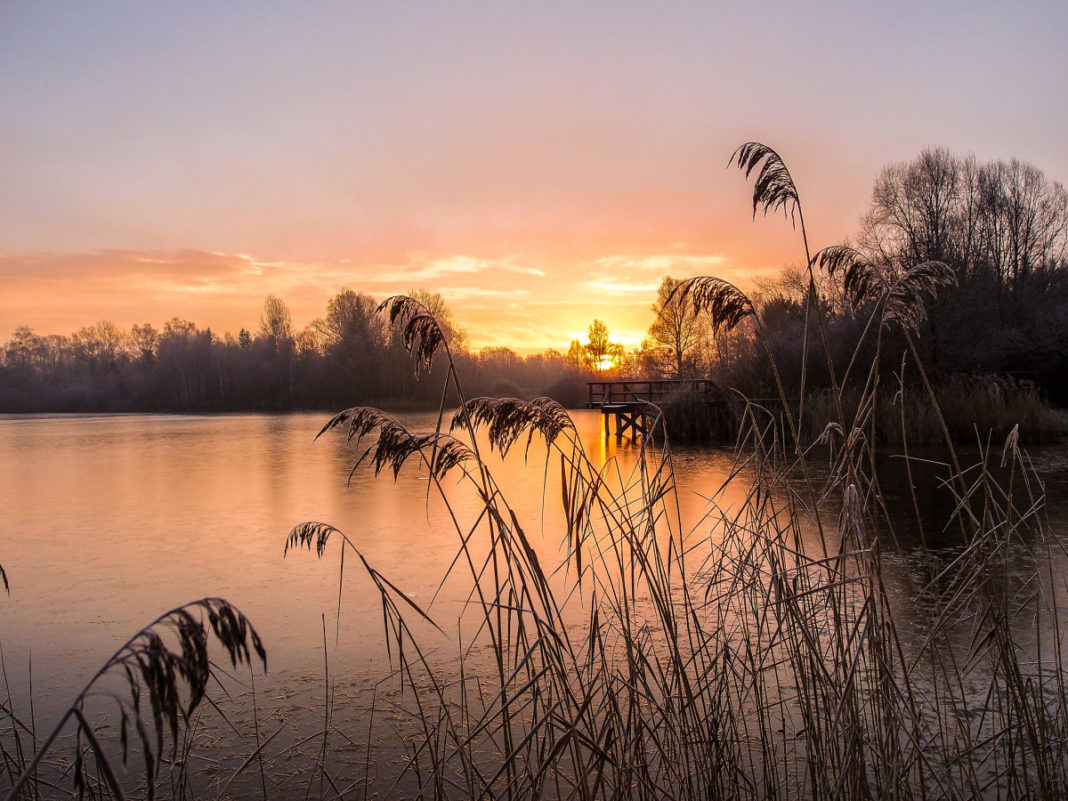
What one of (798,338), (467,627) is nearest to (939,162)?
(798,338)

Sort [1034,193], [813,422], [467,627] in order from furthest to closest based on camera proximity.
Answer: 1. [1034,193]
2. [813,422]
3. [467,627]

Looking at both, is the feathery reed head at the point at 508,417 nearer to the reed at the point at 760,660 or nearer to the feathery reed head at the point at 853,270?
the reed at the point at 760,660

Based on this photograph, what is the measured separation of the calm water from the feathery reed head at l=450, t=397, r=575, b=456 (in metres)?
2.37

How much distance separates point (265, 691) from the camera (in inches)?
148

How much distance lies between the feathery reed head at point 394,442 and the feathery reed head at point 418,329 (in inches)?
6.2

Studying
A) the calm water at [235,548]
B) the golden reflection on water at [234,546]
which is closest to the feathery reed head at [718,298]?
the golden reflection on water at [234,546]

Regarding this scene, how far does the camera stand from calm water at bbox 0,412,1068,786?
4336mm

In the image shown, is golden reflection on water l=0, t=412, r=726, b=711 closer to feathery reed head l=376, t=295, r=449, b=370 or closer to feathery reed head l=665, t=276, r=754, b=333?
feathery reed head l=665, t=276, r=754, b=333

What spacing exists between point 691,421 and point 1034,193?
2174 cm

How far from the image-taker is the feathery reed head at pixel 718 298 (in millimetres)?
2023

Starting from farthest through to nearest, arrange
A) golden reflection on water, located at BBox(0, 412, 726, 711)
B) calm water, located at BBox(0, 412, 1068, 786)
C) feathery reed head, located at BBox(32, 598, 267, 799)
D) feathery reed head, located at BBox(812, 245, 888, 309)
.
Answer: golden reflection on water, located at BBox(0, 412, 726, 711), calm water, located at BBox(0, 412, 1068, 786), feathery reed head, located at BBox(812, 245, 888, 309), feathery reed head, located at BBox(32, 598, 267, 799)

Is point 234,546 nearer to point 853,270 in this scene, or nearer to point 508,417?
point 508,417

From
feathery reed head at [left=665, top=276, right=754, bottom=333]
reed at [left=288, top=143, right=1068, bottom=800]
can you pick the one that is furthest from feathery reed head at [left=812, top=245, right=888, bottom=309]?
feathery reed head at [left=665, top=276, right=754, bottom=333]

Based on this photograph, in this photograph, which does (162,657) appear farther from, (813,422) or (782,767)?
(813,422)
